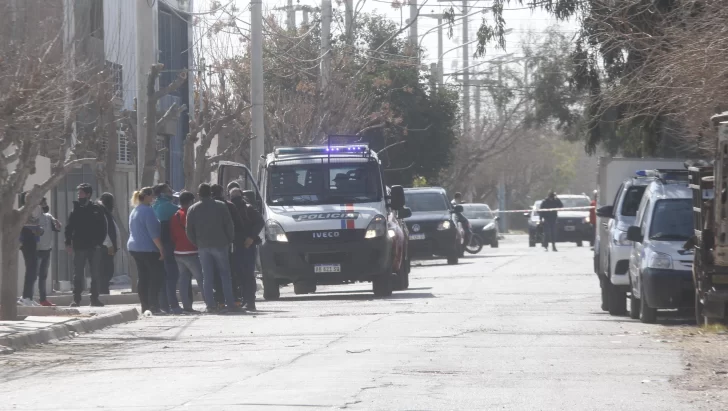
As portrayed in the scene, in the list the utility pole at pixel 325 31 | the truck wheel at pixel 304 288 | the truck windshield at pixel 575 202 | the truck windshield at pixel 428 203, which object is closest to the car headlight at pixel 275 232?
the truck wheel at pixel 304 288

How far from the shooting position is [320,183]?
21875 mm

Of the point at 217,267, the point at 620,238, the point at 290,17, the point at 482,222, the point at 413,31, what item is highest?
the point at 290,17

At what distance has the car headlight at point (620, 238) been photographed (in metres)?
17.5

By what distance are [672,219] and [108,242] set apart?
9888mm

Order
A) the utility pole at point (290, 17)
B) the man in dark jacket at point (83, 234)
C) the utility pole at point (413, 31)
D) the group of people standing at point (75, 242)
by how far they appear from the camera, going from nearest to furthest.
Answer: the group of people standing at point (75, 242) < the man in dark jacket at point (83, 234) < the utility pole at point (290, 17) < the utility pole at point (413, 31)

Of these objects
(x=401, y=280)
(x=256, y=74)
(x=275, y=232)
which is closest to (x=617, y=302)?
(x=275, y=232)

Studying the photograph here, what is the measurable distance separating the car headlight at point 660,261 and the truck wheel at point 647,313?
0.56m

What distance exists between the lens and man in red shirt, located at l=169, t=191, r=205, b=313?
61.3 ft

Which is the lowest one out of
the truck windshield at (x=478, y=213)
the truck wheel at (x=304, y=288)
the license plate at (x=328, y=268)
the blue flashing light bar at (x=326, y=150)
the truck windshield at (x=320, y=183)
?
the truck wheel at (x=304, y=288)

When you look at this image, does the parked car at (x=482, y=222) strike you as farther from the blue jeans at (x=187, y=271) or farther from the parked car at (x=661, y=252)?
the parked car at (x=661, y=252)

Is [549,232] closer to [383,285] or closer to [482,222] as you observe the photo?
[482,222]

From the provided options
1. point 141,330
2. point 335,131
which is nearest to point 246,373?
point 141,330

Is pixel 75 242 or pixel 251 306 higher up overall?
pixel 75 242

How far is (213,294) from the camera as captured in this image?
18953 millimetres
